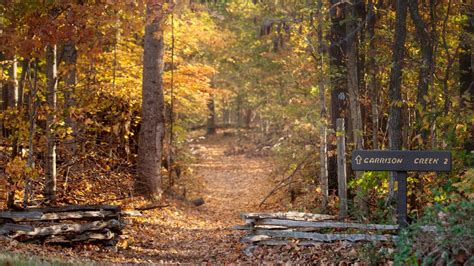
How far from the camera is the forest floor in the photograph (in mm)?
9523

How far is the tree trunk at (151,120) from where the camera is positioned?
16.2m

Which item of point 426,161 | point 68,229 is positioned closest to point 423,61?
point 426,161

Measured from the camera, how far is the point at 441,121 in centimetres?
1028

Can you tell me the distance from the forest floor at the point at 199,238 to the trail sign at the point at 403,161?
1369mm

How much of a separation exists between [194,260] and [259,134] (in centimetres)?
2955

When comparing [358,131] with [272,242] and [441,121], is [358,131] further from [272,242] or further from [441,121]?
[272,242]

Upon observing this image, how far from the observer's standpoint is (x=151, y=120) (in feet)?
53.7

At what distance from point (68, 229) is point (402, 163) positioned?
18.6 ft

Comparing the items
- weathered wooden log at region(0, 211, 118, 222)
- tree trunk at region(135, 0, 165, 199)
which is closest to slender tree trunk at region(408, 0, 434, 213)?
weathered wooden log at region(0, 211, 118, 222)

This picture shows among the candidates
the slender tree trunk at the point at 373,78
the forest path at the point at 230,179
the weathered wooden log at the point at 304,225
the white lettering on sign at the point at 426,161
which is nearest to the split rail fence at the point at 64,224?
the weathered wooden log at the point at 304,225

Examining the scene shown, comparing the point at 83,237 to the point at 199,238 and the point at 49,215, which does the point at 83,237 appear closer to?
the point at 49,215

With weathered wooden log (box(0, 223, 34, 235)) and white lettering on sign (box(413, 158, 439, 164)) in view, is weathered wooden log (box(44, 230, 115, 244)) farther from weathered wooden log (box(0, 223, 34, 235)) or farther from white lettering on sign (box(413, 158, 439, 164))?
white lettering on sign (box(413, 158, 439, 164))

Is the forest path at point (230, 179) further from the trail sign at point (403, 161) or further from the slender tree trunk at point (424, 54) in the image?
the trail sign at point (403, 161)

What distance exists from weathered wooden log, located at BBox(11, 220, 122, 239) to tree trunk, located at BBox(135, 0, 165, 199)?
15.7ft
